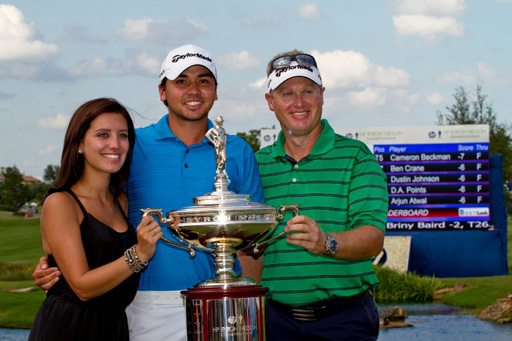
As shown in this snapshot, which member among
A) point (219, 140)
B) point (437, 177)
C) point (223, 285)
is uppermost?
point (437, 177)

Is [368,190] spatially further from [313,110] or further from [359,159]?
[313,110]

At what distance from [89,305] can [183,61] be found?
122 centimetres

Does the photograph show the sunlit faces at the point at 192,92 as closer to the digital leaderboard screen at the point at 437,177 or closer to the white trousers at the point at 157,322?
the white trousers at the point at 157,322

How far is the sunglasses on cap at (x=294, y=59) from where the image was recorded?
11.8 ft

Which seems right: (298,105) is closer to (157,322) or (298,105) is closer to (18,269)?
(157,322)

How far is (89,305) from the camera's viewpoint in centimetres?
291

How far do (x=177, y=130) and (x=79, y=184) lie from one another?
59 cm

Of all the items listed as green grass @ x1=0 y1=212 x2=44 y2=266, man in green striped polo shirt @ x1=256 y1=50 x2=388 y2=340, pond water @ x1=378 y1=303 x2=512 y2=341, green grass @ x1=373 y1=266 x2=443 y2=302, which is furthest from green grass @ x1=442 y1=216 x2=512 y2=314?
green grass @ x1=0 y1=212 x2=44 y2=266

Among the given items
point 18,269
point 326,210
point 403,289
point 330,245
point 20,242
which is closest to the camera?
point 330,245

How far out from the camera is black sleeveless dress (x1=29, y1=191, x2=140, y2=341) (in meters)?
2.87

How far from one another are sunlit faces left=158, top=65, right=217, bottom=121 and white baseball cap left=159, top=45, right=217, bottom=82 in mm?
35

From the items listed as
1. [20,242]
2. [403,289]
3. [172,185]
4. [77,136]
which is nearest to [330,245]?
[172,185]

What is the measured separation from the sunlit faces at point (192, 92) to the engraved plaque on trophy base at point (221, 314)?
922 millimetres

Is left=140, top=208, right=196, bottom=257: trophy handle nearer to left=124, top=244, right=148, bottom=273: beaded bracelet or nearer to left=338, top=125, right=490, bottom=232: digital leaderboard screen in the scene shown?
left=124, top=244, right=148, bottom=273: beaded bracelet
